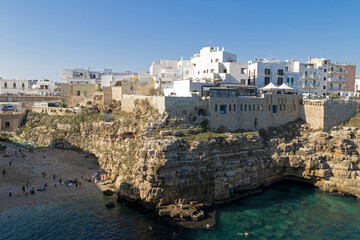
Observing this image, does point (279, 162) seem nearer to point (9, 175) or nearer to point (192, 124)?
point (192, 124)

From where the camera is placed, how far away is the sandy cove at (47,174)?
88.8ft

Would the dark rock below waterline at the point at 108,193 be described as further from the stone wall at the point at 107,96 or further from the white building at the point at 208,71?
the stone wall at the point at 107,96

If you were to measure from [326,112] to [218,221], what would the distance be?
76.8ft

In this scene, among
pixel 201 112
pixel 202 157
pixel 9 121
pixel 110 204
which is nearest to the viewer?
pixel 110 204

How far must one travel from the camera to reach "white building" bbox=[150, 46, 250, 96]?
1676 inches

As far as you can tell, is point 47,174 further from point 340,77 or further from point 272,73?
point 340,77

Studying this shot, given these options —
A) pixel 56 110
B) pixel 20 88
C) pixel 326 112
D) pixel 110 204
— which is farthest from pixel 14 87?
pixel 326 112

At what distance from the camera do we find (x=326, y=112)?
3669 cm

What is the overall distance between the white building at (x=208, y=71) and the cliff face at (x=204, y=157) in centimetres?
984

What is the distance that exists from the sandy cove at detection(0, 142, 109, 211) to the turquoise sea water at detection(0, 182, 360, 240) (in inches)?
67.7

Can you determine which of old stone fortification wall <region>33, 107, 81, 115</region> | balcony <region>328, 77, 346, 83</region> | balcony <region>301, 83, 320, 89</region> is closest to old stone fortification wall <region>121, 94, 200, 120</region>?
old stone fortification wall <region>33, 107, 81, 115</region>

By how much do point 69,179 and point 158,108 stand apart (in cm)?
1316

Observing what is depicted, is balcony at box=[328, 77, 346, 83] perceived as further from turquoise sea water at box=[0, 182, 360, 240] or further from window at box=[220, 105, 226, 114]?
turquoise sea water at box=[0, 182, 360, 240]

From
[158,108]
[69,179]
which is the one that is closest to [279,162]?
[158,108]
